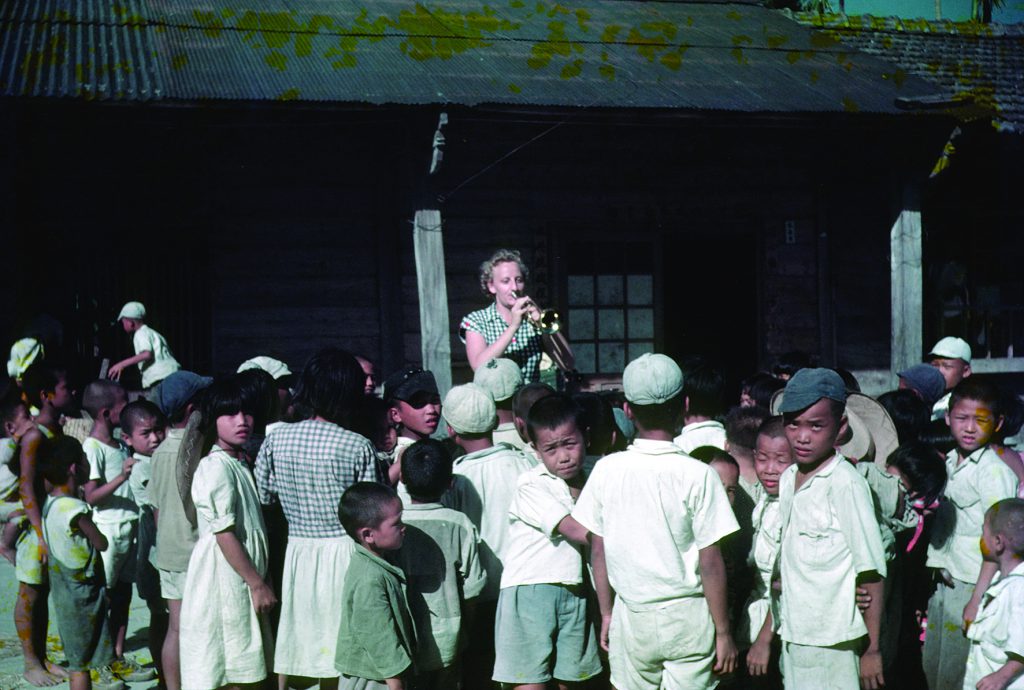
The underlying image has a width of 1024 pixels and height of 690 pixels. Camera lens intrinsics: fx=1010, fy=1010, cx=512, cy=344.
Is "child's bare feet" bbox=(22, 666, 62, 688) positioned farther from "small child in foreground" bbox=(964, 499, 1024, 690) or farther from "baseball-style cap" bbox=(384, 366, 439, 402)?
"small child in foreground" bbox=(964, 499, 1024, 690)

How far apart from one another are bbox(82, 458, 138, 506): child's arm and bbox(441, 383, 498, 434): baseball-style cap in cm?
209

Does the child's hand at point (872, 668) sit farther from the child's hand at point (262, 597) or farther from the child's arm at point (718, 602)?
the child's hand at point (262, 597)

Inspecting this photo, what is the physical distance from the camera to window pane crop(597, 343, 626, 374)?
971cm

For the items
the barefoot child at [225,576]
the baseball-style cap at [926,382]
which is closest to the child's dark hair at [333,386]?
the barefoot child at [225,576]

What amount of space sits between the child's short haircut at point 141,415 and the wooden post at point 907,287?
18.6 ft

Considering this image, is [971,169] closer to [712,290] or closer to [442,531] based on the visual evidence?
[712,290]

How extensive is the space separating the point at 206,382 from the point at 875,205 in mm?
7699

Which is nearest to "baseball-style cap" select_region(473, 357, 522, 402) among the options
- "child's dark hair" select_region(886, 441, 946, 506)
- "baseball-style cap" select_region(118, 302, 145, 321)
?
"child's dark hair" select_region(886, 441, 946, 506)

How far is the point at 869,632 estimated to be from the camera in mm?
3373

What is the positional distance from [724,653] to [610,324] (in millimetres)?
6491

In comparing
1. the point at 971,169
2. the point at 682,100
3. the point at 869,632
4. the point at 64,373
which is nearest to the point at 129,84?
the point at 64,373

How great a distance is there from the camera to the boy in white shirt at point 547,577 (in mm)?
3707

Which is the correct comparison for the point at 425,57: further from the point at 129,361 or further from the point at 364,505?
the point at 364,505

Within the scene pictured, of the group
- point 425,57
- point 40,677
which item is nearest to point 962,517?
point 40,677
